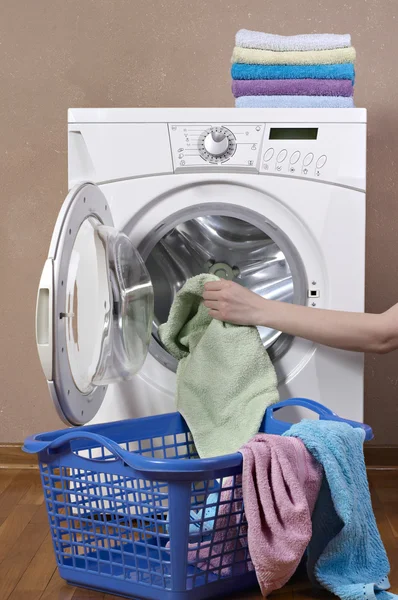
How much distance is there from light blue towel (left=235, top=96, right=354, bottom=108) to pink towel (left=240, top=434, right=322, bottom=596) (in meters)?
0.80

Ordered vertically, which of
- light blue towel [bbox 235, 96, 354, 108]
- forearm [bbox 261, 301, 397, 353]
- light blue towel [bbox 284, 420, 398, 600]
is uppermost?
light blue towel [bbox 235, 96, 354, 108]

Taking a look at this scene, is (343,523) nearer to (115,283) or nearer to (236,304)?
(236,304)

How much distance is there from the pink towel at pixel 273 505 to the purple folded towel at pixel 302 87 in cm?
82

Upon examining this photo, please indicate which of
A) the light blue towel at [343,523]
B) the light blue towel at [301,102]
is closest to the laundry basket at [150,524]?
the light blue towel at [343,523]

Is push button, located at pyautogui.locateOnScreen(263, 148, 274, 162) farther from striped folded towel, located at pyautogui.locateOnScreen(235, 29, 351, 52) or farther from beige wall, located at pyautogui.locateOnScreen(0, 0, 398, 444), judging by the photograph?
beige wall, located at pyautogui.locateOnScreen(0, 0, 398, 444)

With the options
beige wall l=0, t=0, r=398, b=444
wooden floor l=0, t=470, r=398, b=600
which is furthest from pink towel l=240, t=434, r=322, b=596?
beige wall l=0, t=0, r=398, b=444

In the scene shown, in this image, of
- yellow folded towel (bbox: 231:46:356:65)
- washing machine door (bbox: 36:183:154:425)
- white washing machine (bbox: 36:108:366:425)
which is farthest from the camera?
yellow folded towel (bbox: 231:46:356:65)

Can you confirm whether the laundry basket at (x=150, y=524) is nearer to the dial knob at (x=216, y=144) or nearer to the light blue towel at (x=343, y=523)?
the light blue towel at (x=343, y=523)

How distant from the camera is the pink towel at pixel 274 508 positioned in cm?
125

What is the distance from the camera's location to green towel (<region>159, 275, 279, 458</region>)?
5.27ft

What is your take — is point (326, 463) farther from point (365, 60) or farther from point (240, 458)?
point (365, 60)

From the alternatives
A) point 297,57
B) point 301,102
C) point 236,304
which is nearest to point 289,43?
point 297,57

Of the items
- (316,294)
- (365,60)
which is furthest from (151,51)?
(316,294)

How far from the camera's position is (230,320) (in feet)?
5.33
